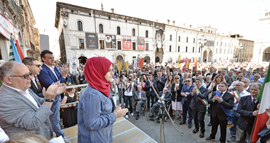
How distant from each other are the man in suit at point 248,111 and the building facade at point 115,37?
1940 centimetres

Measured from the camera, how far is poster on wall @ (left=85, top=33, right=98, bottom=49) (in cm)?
1975

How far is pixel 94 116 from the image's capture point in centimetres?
129

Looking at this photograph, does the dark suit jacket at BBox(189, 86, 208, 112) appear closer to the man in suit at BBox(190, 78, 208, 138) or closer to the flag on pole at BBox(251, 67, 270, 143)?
the man in suit at BBox(190, 78, 208, 138)

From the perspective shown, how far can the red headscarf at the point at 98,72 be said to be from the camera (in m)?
1.43

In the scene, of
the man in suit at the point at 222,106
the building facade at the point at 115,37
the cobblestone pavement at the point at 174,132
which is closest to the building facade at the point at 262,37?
the building facade at the point at 115,37

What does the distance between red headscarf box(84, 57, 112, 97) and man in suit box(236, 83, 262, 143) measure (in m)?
3.20

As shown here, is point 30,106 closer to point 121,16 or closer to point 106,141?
point 106,141

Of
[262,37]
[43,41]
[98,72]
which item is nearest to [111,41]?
[43,41]

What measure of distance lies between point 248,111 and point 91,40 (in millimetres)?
21468

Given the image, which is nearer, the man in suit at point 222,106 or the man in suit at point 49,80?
the man in suit at point 49,80

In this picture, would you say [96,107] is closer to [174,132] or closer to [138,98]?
[174,132]

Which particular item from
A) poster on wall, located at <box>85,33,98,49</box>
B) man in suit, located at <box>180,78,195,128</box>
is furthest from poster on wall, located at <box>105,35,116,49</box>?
man in suit, located at <box>180,78,195,128</box>

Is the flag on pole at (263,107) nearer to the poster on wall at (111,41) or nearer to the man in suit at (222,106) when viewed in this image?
the man in suit at (222,106)

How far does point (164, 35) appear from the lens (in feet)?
95.9
